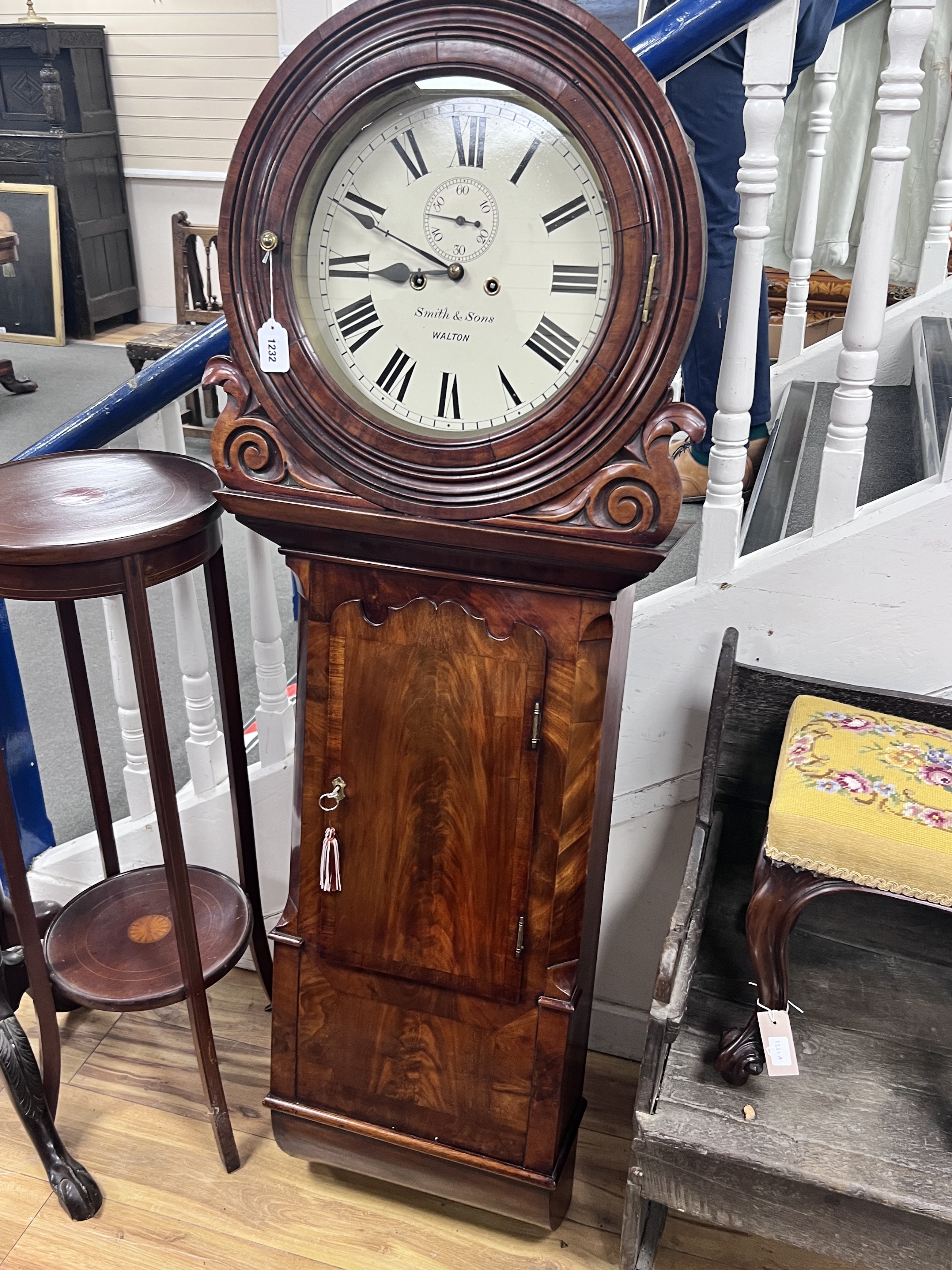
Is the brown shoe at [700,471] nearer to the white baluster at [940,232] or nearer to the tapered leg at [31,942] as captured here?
the white baluster at [940,232]

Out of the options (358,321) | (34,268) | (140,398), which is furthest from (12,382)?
(358,321)

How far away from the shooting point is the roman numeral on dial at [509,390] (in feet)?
3.56

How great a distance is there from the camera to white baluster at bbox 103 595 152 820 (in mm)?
1778

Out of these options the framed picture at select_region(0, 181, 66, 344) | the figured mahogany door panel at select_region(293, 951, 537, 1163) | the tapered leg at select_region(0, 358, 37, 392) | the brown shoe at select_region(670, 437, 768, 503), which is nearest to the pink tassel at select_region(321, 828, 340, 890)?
the figured mahogany door panel at select_region(293, 951, 537, 1163)

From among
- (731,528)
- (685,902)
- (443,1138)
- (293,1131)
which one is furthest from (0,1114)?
(731,528)

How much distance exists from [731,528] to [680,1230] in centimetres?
104

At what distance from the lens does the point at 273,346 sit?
1.13 m

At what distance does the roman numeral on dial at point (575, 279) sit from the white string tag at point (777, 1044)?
86 cm

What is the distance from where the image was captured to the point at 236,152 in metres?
1.08

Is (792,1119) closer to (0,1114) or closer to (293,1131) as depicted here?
(293,1131)

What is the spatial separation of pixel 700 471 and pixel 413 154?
3.40 ft

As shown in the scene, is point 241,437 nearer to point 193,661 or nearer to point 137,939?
point 193,661

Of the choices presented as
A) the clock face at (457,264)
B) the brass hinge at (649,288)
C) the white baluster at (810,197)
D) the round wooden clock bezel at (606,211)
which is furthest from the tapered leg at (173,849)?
the white baluster at (810,197)

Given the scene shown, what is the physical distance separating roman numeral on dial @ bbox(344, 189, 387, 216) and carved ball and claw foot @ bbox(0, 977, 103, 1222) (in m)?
1.29
